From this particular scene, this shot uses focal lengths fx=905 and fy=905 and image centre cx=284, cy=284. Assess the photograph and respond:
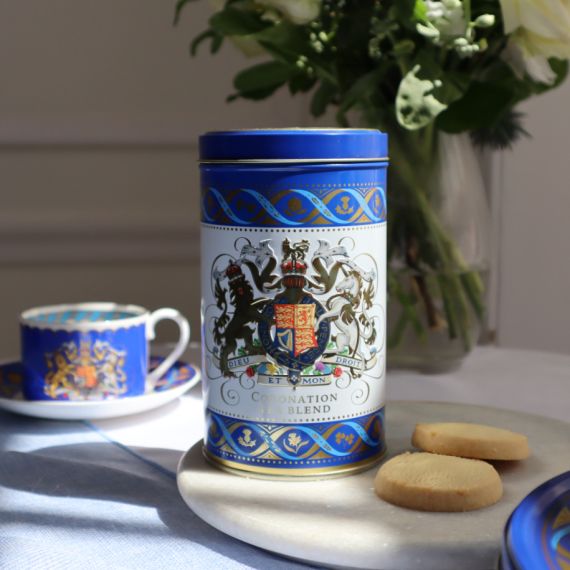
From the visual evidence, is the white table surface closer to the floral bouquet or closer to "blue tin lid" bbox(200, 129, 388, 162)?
the floral bouquet

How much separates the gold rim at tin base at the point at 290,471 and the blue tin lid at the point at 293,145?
0.18 meters

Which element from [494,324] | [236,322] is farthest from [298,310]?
[494,324]

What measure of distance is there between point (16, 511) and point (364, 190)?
0.90ft

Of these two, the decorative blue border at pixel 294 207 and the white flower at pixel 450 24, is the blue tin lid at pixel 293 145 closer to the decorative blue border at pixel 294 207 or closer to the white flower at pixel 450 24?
the decorative blue border at pixel 294 207

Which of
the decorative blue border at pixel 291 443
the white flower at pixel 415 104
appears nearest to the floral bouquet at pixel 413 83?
the white flower at pixel 415 104

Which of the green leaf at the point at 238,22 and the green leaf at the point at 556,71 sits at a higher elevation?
the green leaf at the point at 238,22

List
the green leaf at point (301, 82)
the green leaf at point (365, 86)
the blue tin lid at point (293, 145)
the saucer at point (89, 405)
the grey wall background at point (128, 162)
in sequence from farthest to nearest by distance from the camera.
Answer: the grey wall background at point (128, 162) < the green leaf at point (301, 82) < the green leaf at point (365, 86) < the saucer at point (89, 405) < the blue tin lid at point (293, 145)

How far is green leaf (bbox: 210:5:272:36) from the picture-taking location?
0.84 metres

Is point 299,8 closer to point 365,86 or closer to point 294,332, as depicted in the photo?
point 365,86

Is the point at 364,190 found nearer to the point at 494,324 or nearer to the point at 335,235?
the point at 335,235

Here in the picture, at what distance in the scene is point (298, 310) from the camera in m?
0.51

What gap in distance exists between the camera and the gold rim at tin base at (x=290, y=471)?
52 centimetres

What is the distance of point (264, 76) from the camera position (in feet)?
2.91

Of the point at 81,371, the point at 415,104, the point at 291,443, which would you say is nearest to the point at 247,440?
the point at 291,443
